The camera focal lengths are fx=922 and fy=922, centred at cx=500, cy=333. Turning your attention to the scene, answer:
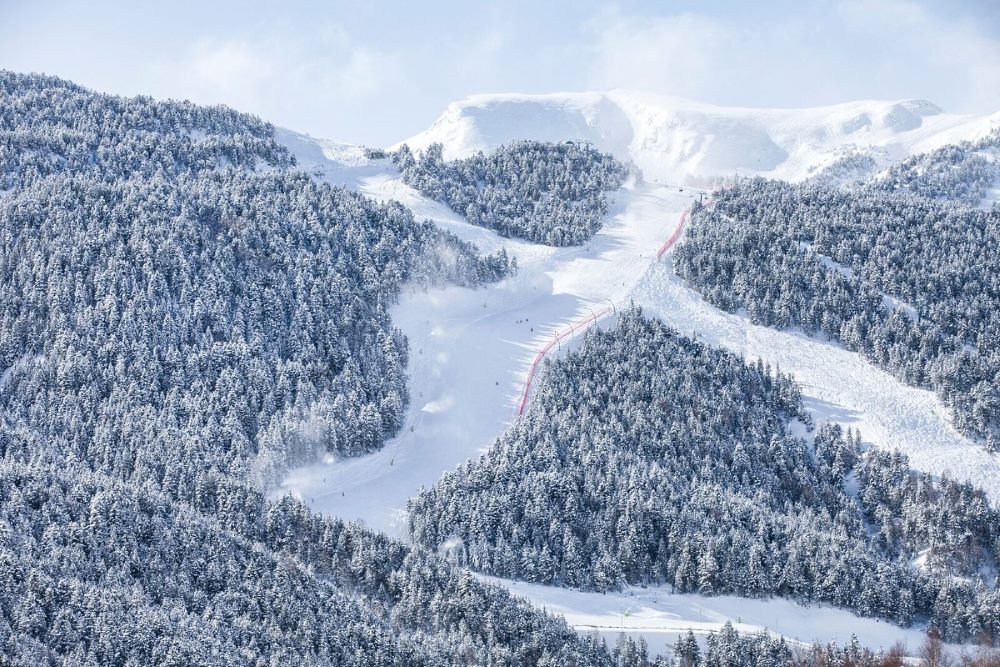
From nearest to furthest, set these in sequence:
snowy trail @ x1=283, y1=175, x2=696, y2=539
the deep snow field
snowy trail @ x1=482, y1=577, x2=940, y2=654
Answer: snowy trail @ x1=482, y1=577, x2=940, y2=654, the deep snow field, snowy trail @ x1=283, y1=175, x2=696, y2=539

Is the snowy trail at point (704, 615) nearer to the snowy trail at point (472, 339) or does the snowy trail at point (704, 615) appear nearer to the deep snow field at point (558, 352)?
the deep snow field at point (558, 352)

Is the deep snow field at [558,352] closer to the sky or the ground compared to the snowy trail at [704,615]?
closer to the sky

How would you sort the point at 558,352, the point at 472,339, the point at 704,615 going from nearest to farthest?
the point at 704,615 → the point at 558,352 → the point at 472,339

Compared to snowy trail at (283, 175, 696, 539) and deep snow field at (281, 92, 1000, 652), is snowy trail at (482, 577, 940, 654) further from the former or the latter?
snowy trail at (283, 175, 696, 539)

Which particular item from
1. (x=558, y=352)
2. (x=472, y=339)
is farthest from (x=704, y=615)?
(x=472, y=339)

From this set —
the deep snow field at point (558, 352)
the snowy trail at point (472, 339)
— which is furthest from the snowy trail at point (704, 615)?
→ the snowy trail at point (472, 339)

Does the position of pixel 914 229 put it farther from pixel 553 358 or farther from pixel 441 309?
pixel 441 309

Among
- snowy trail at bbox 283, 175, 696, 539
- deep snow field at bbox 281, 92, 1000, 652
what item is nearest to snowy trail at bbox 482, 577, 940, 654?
deep snow field at bbox 281, 92, 1000, 652

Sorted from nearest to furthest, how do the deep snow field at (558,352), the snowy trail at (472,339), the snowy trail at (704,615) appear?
A: the snowy trail at (704,615), the deep snow field at (558,352), the snowy trail at (472,339)

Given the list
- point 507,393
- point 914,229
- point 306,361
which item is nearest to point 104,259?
point 306,361

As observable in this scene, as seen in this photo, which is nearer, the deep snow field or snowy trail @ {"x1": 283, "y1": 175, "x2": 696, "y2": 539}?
the deep snow field

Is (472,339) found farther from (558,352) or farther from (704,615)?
(704,615)
